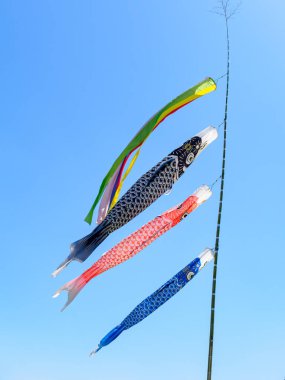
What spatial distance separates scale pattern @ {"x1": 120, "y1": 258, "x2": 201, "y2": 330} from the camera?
31.7ft

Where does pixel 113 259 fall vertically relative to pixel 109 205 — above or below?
below

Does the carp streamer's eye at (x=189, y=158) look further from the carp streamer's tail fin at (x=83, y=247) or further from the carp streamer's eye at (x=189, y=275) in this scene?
the carp streamer's tail fin at (x=83, y=247)

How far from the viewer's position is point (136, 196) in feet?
30.9

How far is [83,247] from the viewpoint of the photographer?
8688 millimetres

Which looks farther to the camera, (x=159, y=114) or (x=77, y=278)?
(x=159, y=114)

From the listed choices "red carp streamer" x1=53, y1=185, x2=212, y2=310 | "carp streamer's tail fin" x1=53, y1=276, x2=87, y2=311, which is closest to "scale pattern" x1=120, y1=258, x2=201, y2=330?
"red carp streamer" x1=53, y1=185, x2=212, y2=310

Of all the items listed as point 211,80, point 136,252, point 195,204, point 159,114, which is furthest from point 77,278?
point 211,80

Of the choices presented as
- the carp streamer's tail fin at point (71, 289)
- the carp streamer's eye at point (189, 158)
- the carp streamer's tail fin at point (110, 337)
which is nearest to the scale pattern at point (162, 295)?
the carp streamer's tail fin at point (110, 337)

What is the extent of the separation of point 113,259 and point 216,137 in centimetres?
308

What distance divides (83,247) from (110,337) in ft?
6.50

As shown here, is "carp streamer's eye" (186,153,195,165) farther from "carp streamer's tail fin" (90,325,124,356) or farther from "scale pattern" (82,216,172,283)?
"carp streamer's tail fin" (90,325,124,356)

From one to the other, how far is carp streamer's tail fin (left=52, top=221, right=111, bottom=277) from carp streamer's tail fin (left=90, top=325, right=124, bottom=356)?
1782 millimetres

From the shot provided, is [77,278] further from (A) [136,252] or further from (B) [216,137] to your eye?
(B) [216,137]

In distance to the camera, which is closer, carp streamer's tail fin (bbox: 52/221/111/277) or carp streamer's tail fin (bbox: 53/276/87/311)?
carp streamer's tail fin (bbox: 52/221/111/277)
